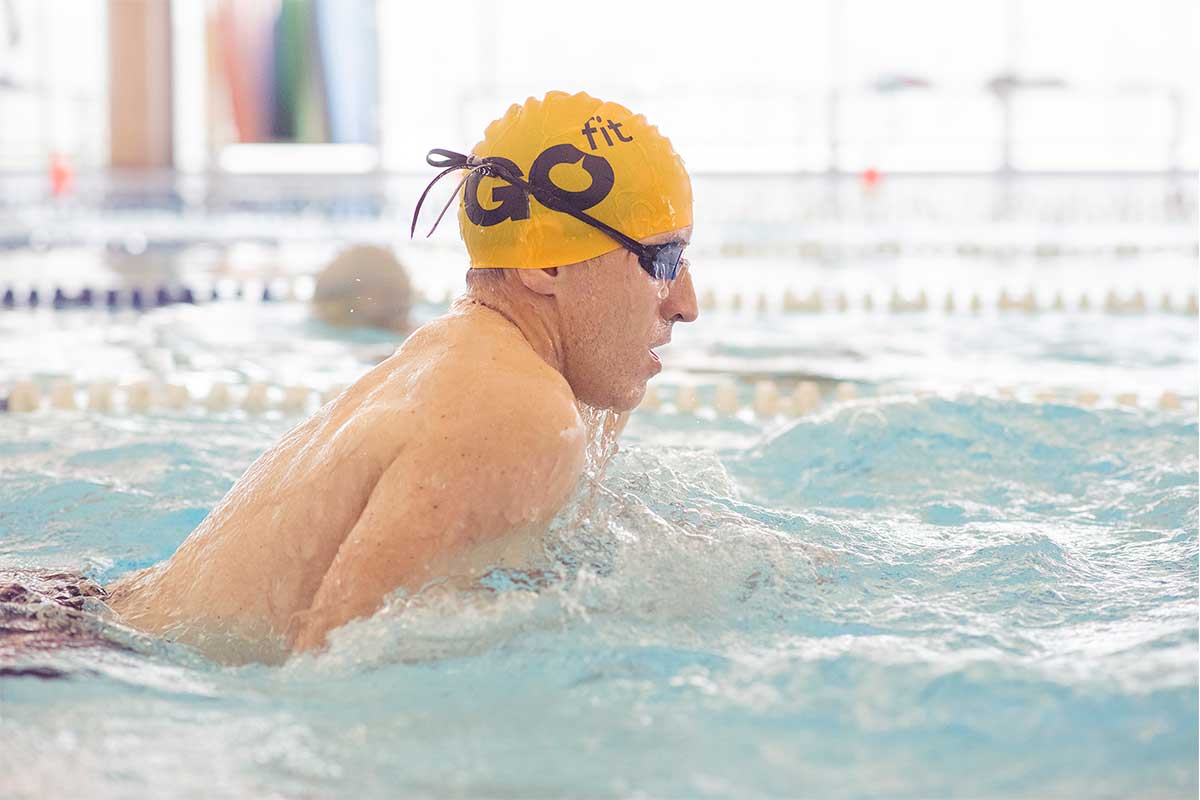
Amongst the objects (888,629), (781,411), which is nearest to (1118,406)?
(781,411)

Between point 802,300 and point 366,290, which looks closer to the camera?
point 366,290

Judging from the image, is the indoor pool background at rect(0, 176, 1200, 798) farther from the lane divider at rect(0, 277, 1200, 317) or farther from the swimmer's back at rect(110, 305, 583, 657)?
the lane divider at rect(0, 277, 1200, 317)

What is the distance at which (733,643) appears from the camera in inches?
79.8

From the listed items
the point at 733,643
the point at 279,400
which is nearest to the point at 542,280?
the point at 733,643

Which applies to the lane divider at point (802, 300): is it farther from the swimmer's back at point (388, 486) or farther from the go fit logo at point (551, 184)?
the swimmer's back at point (388, 486)

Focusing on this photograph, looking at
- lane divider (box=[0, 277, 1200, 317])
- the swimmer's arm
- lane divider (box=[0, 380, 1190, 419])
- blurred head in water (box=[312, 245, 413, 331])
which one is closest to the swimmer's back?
the swimmer's arm

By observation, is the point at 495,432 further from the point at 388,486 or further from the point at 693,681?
the point at 693,681

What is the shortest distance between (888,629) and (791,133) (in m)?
14.2

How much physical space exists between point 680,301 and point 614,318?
117 millimetres

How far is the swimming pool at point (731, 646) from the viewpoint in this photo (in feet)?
5.30

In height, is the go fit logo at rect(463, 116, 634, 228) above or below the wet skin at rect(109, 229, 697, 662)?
above

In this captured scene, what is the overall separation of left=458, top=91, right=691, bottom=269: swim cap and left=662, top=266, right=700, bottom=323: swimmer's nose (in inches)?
3.3

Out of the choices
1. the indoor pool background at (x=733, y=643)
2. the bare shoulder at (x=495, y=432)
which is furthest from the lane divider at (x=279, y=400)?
the bare shoulder at (x=495, y=432)

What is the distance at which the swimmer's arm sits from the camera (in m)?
1.76
